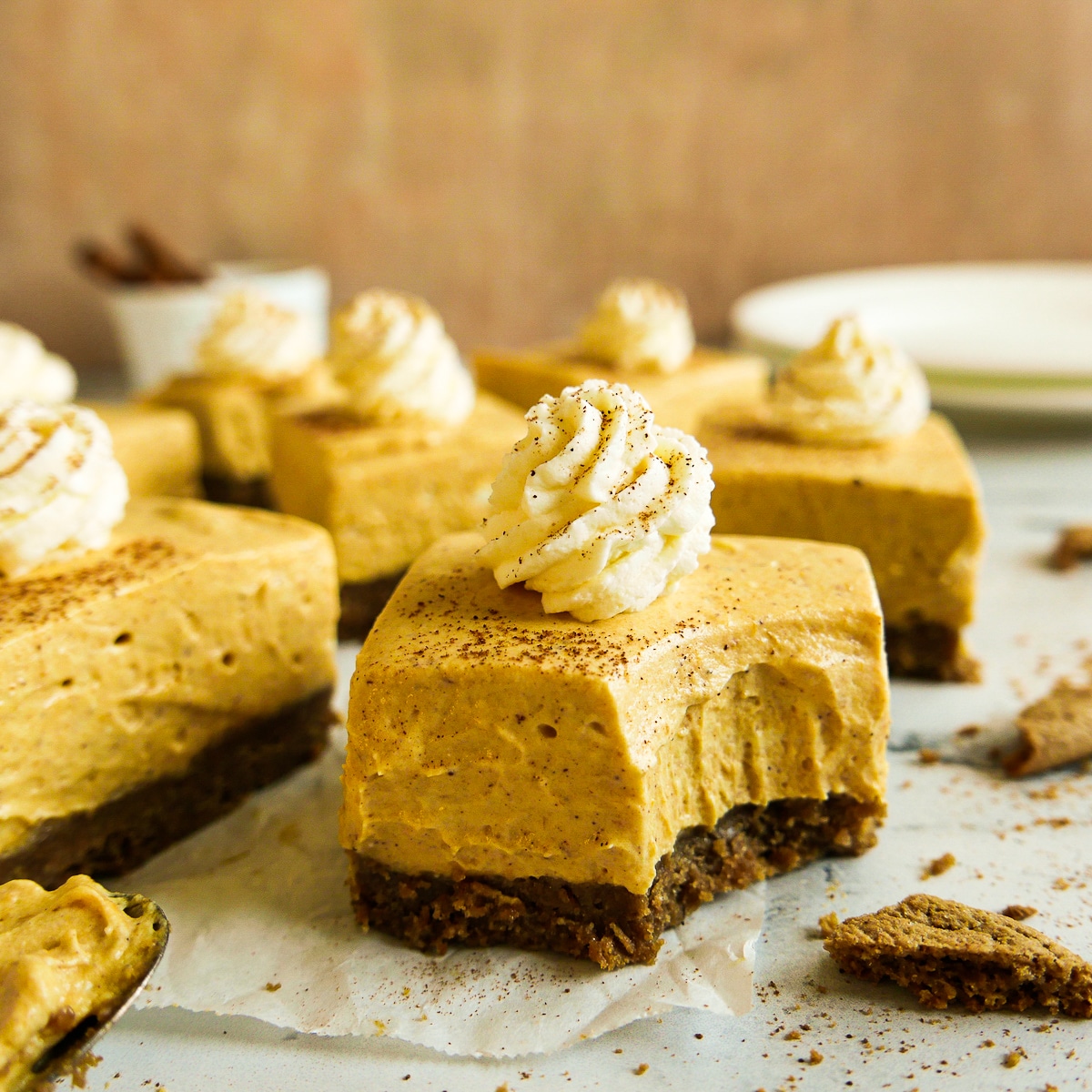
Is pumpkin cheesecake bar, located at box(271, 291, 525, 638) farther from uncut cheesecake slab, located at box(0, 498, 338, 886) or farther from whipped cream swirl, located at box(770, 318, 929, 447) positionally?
whipped cream swirl, located at box(770, 318, 929, 447)

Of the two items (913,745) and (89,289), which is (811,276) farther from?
(913,745)

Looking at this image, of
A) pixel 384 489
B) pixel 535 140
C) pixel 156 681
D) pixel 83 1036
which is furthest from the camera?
pixel 535 140

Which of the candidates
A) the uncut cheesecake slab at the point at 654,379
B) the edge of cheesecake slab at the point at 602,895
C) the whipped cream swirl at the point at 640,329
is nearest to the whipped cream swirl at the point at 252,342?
the uncut cheesecake slab at the point at 654,379

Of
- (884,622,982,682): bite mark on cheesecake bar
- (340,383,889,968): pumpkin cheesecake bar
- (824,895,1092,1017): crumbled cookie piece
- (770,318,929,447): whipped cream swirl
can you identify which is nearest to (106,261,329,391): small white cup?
(770,318,929,447): whipped cream swirl

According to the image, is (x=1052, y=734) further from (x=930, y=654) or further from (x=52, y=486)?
(x=52, y=486)

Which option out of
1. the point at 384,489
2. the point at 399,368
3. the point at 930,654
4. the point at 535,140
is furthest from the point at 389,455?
the point at 535,140

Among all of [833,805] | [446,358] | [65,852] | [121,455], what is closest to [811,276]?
[446,358]
